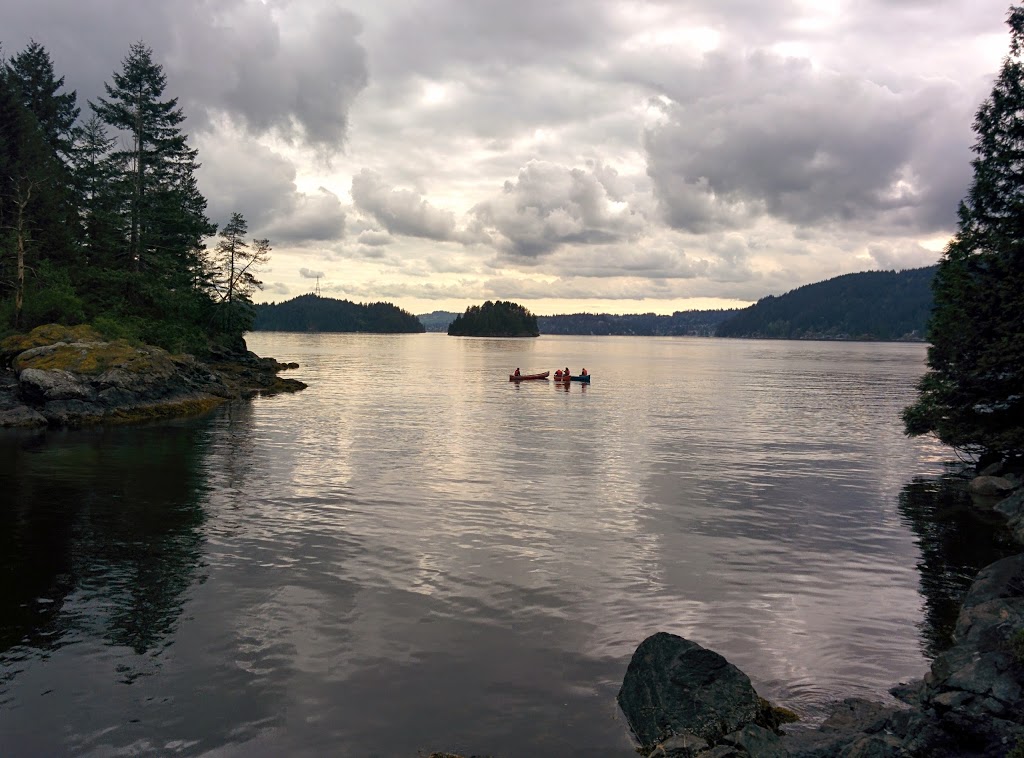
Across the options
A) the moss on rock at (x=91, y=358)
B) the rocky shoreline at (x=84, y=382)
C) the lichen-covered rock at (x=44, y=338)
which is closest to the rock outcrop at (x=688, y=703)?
the rocky shoreline at (x=84, y=382)

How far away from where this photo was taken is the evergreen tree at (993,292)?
89.2ft

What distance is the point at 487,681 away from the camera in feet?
43.5

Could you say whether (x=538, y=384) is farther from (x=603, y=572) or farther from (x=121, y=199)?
(x=603, y=572)

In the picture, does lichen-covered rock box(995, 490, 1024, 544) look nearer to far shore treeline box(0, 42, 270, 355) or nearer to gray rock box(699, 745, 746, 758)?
gray rock box(699, 745, 746, 758)

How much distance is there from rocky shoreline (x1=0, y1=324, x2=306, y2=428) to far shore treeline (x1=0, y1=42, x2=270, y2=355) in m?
4.12

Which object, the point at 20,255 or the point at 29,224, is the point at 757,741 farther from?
the point at 29,224

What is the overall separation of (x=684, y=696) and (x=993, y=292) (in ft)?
82.2

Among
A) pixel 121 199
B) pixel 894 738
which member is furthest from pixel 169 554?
pixel 121 199

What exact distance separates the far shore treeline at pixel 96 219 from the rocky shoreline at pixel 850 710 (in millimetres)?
52765

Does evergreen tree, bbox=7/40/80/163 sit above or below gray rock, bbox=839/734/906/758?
above

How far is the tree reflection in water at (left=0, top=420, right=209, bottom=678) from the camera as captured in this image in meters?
15.1

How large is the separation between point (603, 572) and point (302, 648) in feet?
28.8

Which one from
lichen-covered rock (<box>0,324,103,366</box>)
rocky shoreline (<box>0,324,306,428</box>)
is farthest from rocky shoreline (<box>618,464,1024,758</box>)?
lichen-covered rock (<box>0,324,103,366</box>)

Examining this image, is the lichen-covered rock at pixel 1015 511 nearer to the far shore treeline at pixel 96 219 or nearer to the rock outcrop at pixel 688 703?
the rock outcrop at pixel 688 703
